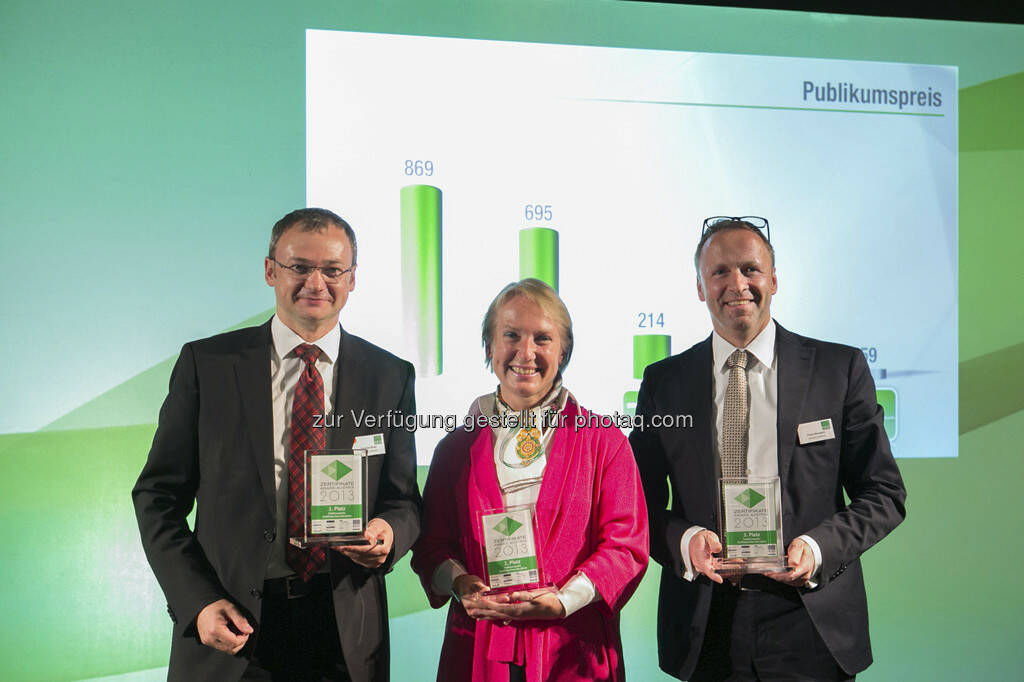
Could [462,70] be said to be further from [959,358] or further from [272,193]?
[959,358]

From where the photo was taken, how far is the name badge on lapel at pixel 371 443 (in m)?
2.24

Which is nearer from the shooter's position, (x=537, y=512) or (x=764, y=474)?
(x=537, y=512)

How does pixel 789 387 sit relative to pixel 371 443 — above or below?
above

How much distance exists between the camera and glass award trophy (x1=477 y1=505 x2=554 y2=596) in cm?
204

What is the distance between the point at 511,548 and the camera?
2.04 meters

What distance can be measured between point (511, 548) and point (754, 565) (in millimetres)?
678

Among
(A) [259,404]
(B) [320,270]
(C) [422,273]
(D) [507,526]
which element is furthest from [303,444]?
(C) [422,273]

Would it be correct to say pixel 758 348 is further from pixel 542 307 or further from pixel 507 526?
pixel 507 526

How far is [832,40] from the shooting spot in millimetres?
3395

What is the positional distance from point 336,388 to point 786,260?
1916mm

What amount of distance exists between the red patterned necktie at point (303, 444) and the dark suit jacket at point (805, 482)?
96 centimetres

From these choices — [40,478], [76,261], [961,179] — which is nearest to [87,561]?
[40,478]

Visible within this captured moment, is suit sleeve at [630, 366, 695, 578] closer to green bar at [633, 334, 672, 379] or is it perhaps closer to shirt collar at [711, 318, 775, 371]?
shirt collar at [711, 318, 775, 371]

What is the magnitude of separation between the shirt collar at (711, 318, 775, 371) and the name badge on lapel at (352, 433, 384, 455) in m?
1.05
